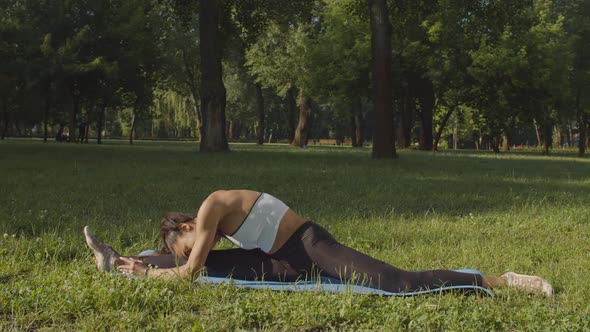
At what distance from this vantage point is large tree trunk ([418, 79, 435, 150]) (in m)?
42.6

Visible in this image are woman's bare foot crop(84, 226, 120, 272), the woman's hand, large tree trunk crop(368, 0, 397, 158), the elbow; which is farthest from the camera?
large tree trunk crop(368, 0, 397, 158)

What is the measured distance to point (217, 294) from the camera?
4.39 m

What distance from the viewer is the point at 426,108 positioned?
42781 mm

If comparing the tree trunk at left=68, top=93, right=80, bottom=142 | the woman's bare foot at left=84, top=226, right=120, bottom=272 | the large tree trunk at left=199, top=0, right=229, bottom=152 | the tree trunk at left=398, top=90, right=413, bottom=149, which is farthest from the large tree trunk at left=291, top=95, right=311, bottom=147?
the woman's bare foot at left=84, top=226, right=120, bottom=272

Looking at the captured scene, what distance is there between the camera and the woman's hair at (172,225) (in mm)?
4914

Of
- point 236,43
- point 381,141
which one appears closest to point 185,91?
point 236,43

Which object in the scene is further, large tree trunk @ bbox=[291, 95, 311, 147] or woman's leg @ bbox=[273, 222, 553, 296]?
large tree trunk @ bbox=[291, 95, 311, 147]

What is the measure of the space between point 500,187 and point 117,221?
8.25 meters

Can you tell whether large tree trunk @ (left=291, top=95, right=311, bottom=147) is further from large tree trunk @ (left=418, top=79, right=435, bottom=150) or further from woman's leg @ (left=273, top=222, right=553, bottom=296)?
woman's leg @ (left=273, top=222, right=553, bottom=296)

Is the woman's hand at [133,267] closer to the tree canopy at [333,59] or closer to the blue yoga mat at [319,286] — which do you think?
the blue yoga mat at [319,286]

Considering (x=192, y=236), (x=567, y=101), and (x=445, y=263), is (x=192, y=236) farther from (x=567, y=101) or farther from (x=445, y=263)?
(x=567, y=101)

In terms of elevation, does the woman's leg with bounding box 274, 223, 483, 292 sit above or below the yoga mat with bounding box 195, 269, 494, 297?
above

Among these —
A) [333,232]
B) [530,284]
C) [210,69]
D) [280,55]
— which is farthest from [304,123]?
[530,284]

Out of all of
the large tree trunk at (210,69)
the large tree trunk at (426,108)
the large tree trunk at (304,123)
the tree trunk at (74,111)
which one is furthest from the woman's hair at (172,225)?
the large tree trunk at (304,123)
